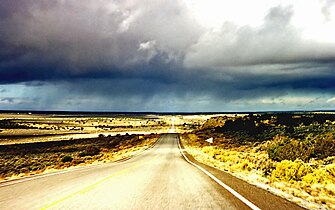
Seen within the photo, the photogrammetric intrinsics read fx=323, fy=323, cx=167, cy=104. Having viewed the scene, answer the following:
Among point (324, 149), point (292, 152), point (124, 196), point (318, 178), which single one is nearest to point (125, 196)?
point (124, 196)

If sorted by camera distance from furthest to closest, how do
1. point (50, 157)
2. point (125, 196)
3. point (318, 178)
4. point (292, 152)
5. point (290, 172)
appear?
point (50, 157)
point (292, 152)
point (290, 172)
point (318, 178)
point (125, 196)

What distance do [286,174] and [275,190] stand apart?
331 cm

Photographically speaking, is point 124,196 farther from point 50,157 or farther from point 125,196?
point 50,157

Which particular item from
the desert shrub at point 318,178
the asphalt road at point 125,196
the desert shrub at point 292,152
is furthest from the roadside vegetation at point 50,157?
the desert shrub at point 318,178

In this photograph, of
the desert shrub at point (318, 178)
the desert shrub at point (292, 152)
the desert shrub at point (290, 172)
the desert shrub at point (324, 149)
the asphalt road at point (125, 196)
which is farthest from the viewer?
the desert shrub at point (324, 149)

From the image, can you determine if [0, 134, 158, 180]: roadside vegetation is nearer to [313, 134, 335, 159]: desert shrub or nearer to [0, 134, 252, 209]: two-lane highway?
[0, 134, 252, 209]: two-lane highway

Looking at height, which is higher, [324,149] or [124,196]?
[124,196]

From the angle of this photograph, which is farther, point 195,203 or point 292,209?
point 195,203

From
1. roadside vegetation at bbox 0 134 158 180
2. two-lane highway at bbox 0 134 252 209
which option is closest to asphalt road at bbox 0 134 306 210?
two-lane highway at bbox 0 134 252 209

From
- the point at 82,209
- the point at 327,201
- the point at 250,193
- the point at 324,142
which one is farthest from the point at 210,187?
the point at 324,142

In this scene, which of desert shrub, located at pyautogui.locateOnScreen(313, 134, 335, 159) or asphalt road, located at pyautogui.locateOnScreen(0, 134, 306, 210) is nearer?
asphalt road, located at pyautogui.locateOnScreen(0, 134, 306, 210)

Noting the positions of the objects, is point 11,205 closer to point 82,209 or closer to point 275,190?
point 82,209

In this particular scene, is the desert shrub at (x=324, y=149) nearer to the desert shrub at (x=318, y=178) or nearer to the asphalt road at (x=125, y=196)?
the desert shrub at (x=318, y=178)

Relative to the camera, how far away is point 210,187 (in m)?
10.9
